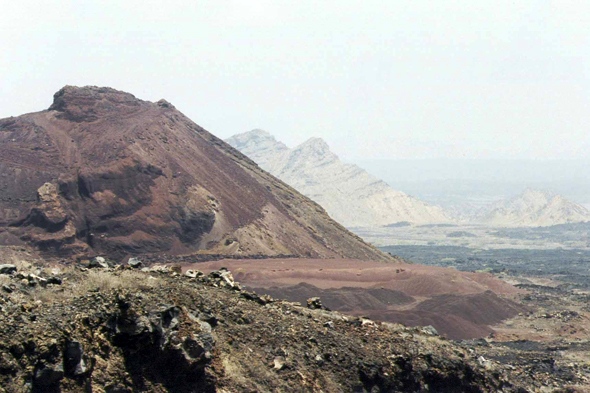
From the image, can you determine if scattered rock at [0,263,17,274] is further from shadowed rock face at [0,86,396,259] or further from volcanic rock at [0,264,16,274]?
shadowed rock face at [0,86,396,259]

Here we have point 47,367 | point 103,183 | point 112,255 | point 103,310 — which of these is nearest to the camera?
point 47,367

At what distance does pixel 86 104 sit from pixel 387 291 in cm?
4480

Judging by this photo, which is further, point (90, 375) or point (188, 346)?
point (188, 346)

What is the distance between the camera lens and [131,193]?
230 ft

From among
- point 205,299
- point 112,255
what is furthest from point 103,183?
point 205,299

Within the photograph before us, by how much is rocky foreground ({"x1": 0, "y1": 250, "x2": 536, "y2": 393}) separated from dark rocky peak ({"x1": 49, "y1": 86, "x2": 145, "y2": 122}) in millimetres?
62945

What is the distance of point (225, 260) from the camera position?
6700cm

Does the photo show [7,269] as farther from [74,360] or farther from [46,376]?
[46,376]

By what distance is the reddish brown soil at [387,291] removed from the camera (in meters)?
54.6

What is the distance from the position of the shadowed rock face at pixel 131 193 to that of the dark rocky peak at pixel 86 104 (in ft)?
0.49

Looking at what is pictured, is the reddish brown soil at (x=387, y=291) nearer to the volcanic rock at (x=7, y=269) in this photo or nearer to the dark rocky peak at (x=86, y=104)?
the dark rocky peak at (x=86, y=104)

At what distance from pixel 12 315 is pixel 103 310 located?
7.46ft

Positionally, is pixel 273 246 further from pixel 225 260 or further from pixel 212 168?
pixel 212 168

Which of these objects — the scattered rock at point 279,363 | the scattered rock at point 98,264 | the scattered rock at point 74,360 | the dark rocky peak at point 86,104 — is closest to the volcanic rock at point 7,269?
the scattered rock at point 98,264
